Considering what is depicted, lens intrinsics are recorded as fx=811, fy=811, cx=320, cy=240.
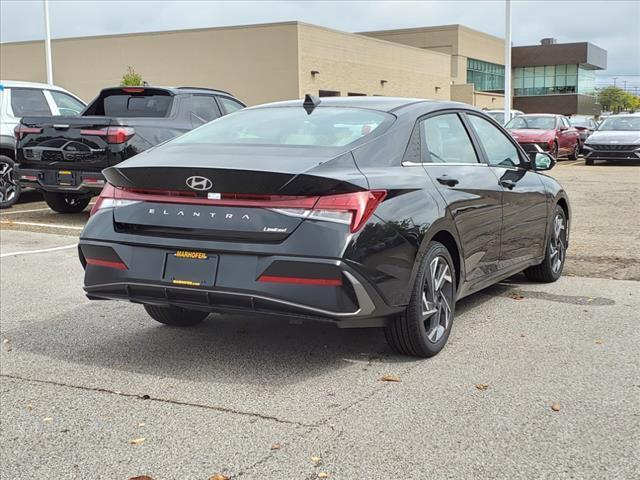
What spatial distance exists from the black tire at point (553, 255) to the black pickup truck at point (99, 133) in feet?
18.4

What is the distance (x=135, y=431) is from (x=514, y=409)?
74.0 inches

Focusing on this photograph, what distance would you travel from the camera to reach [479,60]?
75938 mm

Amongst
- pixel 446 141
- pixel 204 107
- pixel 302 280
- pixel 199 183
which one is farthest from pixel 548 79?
pixel 302 280

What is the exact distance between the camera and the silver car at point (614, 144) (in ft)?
74.6

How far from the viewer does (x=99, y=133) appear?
10.5 metres

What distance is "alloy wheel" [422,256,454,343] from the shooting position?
4.95 m

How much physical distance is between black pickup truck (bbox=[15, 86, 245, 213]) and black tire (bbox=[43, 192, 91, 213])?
1179mm

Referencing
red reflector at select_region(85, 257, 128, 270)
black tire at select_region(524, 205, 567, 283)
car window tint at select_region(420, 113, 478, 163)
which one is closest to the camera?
red reflector at select_region(85, 257, 128, 270)

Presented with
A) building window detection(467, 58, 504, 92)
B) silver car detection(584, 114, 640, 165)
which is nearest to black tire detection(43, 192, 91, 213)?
silver car detection(584, 114, 640, 165)

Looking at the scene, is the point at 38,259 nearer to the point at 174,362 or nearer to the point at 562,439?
the point at 174,362

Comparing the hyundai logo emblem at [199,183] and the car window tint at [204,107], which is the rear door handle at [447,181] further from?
the car window tint at [204,107]

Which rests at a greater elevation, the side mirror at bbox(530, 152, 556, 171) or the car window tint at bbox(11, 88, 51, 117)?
the car window tint at bbox(11, 88, 51, 117)

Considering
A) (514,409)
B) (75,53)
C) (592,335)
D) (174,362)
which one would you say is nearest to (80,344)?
(174,362)

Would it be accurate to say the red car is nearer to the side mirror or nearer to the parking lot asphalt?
the side mirror
